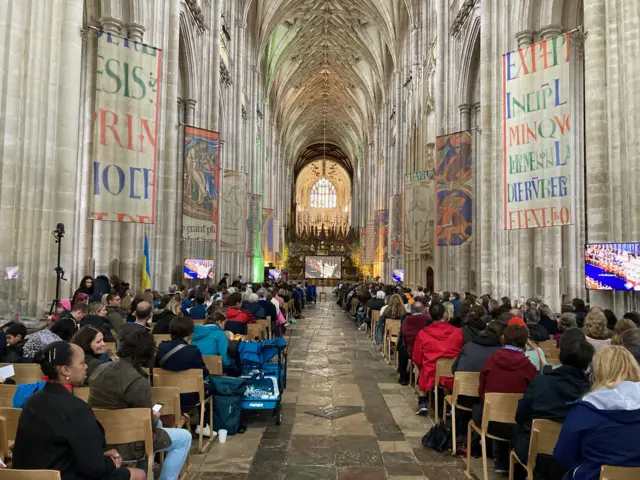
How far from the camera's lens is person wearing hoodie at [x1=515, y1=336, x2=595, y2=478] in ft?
11.3

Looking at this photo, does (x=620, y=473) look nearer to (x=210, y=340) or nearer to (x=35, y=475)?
(x=35, y=475)

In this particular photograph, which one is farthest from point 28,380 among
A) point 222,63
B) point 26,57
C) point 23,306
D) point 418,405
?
point 222,63

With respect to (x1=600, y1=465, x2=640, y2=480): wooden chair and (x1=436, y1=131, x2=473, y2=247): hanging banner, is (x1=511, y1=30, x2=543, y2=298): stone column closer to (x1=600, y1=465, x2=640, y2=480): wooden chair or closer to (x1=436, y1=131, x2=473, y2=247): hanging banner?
(x1=436, y1=131, x2=473, y2=247): hanging banner

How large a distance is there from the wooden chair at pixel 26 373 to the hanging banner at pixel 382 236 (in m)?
23.4

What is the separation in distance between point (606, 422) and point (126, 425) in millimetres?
2669

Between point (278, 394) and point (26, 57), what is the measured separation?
20.5 ft

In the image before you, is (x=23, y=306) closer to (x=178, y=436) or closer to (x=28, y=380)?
(x=28, y=380)

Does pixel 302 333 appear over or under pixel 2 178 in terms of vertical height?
under

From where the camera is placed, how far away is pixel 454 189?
14.7 meters

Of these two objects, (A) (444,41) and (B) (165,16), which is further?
(A) (444,41)

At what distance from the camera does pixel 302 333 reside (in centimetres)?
1547

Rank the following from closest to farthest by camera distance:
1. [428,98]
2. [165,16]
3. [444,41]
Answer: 1. [165,16]
2. [444,41]
3. [428,98]

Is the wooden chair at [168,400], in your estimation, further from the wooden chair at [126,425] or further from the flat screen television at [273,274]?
the flat screen television at [273,274]

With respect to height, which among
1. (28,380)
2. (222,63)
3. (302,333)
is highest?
(222,63)
